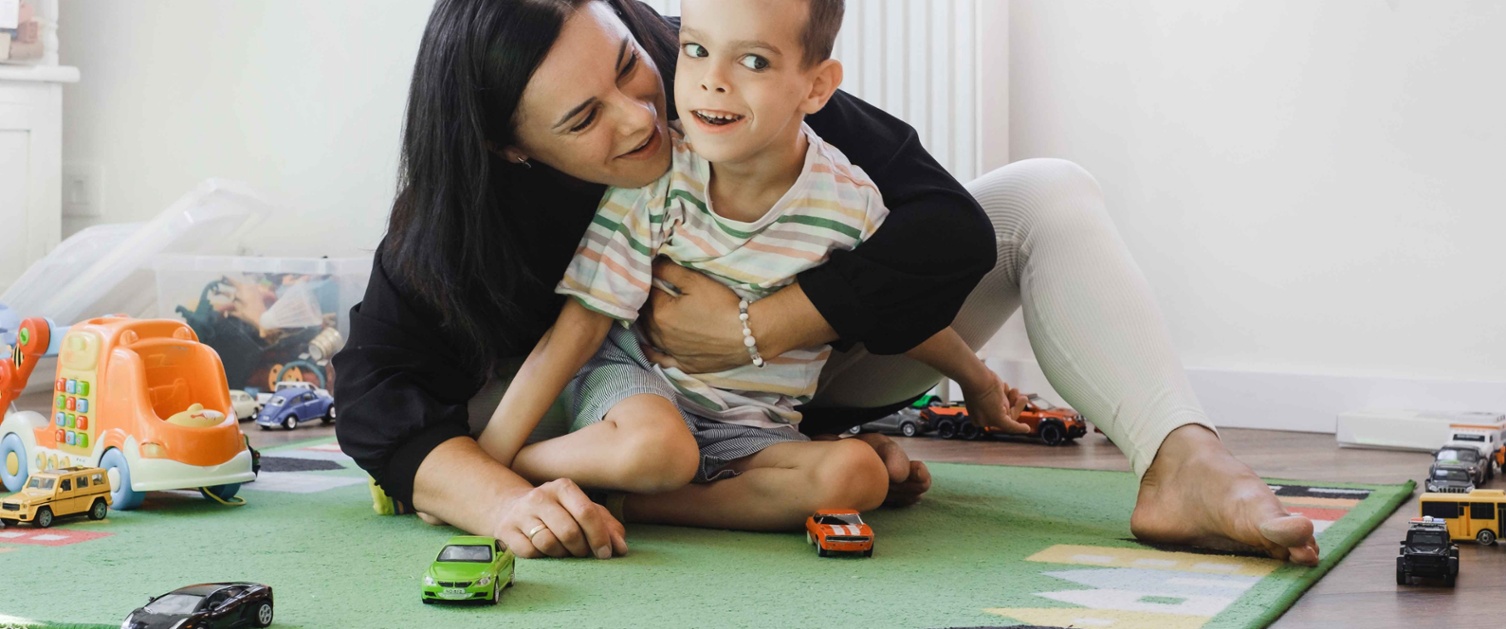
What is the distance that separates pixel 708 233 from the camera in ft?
3.56

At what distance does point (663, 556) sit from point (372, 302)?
36cm

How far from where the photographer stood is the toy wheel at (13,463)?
1.30 meters

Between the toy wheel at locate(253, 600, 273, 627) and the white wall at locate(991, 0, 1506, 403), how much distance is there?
1466 mm

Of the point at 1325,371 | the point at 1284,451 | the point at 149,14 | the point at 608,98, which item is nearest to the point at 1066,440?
the point at 1284,451

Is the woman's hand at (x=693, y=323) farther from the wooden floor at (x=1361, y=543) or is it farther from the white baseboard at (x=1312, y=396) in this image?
the white baseboard at (x=1312, y=396)

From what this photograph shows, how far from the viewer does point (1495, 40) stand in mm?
1729

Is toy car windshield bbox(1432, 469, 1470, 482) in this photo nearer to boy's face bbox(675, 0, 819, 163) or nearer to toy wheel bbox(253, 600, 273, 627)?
boy's face bbox(675, 0, 819, 163)

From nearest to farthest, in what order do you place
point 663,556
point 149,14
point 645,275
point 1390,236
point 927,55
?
1. point 663,556
2. point 645,275
3. point 1390,236
4. point 927,55
5. point 149,14

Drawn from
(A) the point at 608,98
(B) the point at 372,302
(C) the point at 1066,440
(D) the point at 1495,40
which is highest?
(D) the point at 1495,40

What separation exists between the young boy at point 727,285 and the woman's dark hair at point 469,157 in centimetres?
6

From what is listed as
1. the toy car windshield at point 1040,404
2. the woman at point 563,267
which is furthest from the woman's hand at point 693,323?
the toy car windshield at point 1040,404

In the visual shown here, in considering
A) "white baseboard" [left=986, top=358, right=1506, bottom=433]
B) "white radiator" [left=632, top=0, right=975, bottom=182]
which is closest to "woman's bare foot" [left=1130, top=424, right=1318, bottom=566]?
"white baseboard" [left=986, top=358, right=1506, bottom=433]

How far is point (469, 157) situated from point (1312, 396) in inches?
49.9

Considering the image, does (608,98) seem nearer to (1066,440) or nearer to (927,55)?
(1066,440)
